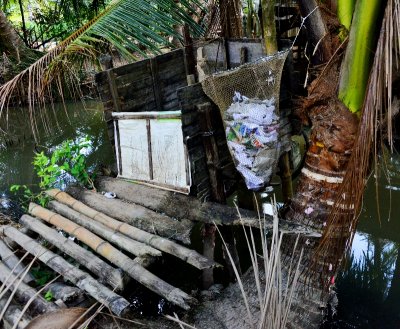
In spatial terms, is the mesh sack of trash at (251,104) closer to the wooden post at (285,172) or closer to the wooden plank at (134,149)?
the wooden plank at (134,149)

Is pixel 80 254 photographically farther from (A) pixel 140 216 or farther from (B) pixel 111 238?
(A) pixel 140 216

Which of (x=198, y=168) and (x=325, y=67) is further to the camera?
(x=198, y=168)

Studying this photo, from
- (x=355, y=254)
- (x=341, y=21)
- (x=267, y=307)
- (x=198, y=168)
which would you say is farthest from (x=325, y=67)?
(x=355, y=254)

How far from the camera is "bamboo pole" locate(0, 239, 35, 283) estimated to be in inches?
138

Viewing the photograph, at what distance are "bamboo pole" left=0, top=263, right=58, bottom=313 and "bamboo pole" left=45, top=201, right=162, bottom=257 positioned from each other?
2.45 feet

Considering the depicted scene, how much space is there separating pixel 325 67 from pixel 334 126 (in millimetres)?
441

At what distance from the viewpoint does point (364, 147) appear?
235cm

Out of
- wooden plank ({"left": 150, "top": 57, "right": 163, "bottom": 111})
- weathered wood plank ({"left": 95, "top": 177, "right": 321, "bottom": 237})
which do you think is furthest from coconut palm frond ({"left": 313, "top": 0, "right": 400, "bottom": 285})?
wooden plank ({"left": 150, "top": 57, "right": 163, "bottom": 111})

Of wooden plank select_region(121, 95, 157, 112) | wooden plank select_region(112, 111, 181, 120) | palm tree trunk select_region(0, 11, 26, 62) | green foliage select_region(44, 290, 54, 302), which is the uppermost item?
palm tree trunk select_region(0, 11, 26, 62)

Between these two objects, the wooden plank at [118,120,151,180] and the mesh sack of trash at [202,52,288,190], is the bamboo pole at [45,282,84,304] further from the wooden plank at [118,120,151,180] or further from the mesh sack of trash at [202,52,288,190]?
the mesh sack of trash at [202,52,288,190]

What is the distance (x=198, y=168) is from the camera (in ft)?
12.6

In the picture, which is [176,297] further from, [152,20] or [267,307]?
[152,20]

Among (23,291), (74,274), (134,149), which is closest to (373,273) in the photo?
(134,149)

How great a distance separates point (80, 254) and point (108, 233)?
1.02 feet
